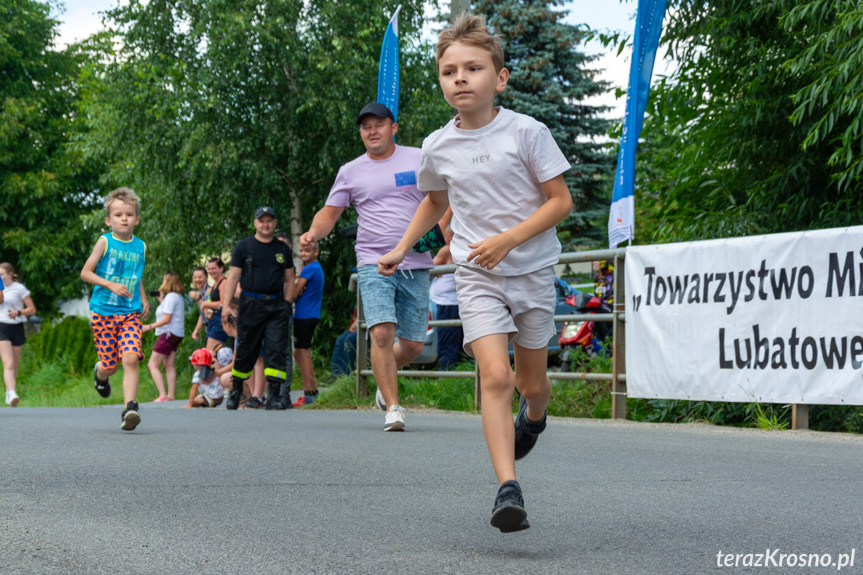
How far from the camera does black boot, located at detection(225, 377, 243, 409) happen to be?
11.7 metres

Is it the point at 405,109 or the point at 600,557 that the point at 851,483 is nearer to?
the point at 600,557

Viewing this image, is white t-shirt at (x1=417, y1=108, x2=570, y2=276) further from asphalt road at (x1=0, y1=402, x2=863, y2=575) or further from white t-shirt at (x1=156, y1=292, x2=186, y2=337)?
white t-shirt at (x1=156, y1=292, x2=186, y2=337)

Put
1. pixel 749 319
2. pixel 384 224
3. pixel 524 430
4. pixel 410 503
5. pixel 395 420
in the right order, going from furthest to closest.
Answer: pixel 749 319 < pixel 395 420 < pixel 384 224 < pixel 524 430 < pixel 410 503

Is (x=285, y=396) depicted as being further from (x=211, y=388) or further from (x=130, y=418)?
(x=130, y=418)

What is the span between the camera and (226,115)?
23.1 metres

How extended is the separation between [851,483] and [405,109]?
1998cm

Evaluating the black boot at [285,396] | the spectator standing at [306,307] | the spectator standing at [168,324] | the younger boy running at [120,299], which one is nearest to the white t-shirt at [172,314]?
the spectator standing at [168,324]

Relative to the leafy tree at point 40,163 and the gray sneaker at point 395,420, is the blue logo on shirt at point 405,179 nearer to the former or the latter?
the gray sneaker at point 395,420

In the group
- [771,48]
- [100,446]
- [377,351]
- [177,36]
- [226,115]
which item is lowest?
[100,446]

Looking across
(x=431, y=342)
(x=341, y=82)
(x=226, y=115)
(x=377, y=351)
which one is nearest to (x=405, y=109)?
(x=341, y=82)

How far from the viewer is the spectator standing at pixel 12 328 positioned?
50.0ft

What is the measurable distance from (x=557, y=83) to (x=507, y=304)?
109 feet

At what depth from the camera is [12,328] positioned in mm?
15508

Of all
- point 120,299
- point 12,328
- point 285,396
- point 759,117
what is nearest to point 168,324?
point 12,328
